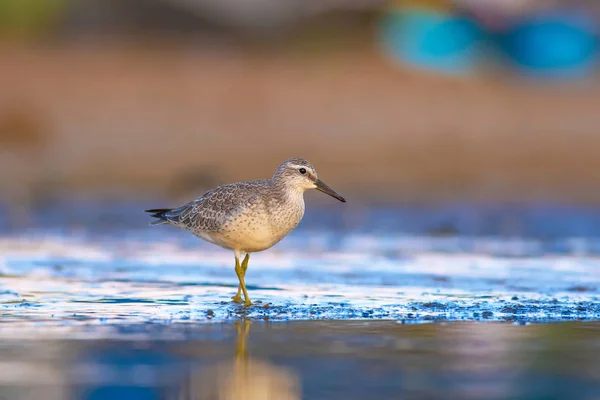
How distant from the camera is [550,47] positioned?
25938mm

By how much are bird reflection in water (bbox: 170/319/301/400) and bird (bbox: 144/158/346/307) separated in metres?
2.88

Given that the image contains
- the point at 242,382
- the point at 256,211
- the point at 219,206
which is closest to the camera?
the point at 242,382

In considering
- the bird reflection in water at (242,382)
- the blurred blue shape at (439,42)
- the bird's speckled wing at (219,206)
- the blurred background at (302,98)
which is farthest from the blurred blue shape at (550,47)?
the bird reflection in water at (242,382)

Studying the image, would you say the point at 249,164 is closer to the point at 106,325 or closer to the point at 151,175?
the point at 151,175

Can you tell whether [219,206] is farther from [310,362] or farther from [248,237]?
[310,362]

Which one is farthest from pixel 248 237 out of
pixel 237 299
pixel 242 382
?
pixel 242 382

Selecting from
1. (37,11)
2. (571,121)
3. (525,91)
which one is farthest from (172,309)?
(37,11)

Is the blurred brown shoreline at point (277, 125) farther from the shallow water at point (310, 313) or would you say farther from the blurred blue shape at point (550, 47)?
the shallow water at point (310, 313)

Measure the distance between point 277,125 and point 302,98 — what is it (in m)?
1.99

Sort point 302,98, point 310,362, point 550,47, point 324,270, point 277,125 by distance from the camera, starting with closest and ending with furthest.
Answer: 1. point 310,362
2. point 324,270
3. point 277,125
4. point 302,98
5. point 550,47

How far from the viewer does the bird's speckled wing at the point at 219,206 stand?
10.2 meters

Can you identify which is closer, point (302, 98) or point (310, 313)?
point (310, 313)

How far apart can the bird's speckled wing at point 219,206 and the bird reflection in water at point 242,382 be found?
318 cm

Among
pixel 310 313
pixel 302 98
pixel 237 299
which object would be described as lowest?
pixel 310 313
